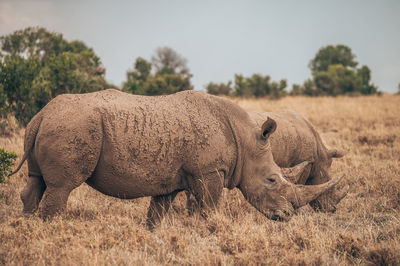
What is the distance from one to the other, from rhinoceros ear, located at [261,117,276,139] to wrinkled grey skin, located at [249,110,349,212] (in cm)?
101

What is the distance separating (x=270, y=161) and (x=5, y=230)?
131 inches

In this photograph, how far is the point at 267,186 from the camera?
4.98m

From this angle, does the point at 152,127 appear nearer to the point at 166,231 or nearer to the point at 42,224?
A: the point at 166,231

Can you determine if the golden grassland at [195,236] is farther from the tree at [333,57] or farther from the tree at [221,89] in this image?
the tree at [333,57]

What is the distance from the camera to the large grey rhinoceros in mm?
4066

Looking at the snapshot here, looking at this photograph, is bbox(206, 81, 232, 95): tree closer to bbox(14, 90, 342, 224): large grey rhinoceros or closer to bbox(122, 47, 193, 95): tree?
bbox(122, 47, 193, 95): tree

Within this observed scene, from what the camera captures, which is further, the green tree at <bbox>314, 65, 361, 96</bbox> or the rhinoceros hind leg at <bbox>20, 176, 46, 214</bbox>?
the green tree at <bbox>314, 65, 361, 96</bbox>

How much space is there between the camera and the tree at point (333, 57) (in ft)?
155

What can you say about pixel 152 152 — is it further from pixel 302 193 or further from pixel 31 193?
pixel 302 193

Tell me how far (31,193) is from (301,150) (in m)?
4.27

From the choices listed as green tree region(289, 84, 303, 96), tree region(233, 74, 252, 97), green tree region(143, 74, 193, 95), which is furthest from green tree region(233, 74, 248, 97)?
green tree region(143, 74, 193, 95)

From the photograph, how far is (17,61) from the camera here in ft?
34.0

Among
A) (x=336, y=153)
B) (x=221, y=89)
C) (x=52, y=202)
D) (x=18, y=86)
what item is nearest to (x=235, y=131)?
(x=52, y=202)

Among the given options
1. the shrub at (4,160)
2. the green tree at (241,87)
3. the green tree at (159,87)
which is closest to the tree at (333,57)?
the green tree at (241,87)
